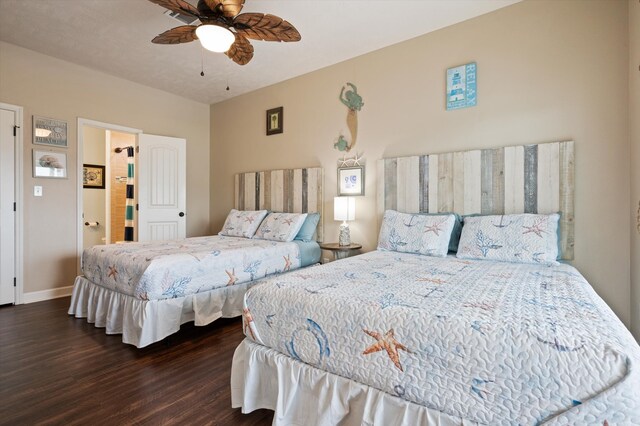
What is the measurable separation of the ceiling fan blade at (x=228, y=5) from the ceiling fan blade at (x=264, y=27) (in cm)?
5

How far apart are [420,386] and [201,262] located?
203 cm

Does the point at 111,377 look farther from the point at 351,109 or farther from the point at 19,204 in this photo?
the point at 351,109

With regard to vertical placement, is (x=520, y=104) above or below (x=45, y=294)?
above

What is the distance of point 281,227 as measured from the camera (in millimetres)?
3590

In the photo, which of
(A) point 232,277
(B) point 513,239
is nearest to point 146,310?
(A) point 232,277

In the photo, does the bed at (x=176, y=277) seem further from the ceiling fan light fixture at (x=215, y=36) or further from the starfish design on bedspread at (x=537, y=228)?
the starfish design on bedspread at (x=537, y=228)

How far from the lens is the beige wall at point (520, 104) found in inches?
87.0

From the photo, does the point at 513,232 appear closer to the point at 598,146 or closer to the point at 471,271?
the point at 471,271

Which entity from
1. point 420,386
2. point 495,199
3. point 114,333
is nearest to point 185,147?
point 114,333

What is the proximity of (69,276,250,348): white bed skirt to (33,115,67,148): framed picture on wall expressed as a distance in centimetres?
176

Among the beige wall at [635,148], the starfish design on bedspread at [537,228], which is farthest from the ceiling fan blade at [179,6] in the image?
the beige wall at [635,148]

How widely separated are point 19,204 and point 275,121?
3.04 m

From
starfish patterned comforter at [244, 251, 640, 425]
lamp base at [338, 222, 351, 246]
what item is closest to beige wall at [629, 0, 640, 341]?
starfish patterned comforter at [244, 251, 640, 425]

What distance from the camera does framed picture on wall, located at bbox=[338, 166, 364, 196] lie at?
135 inches
